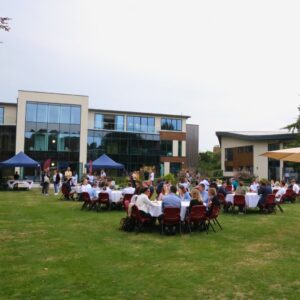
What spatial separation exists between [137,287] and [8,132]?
39.4 metres

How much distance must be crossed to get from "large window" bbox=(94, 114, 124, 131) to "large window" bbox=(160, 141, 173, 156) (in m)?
6.08

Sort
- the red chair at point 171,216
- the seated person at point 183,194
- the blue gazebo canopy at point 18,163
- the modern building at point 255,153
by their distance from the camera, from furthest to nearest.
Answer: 1. the modern building at point 255,153
2. the blue gazebo canopy at point 18,163
3. the seated person at point 183,194
4. the red chair at point 171,216

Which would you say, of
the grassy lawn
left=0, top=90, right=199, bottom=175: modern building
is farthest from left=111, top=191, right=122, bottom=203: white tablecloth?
left=0, top=90, right=199, bottom=175: modern building

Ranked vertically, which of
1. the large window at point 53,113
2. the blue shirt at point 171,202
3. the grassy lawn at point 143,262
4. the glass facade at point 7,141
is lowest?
the grassy lawn at point 143,262

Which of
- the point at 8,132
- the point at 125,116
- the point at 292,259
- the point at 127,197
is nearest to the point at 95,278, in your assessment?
the point at 292,259

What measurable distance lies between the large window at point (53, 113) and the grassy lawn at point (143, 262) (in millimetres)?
29706

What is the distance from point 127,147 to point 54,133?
1021 cm

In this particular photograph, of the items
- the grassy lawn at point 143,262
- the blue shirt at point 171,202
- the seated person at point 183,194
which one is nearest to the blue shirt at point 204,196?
the seated person at point 183,194

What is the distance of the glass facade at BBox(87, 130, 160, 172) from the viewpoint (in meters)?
46.5

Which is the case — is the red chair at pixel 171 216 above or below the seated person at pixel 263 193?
below

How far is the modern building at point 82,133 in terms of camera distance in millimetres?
40031

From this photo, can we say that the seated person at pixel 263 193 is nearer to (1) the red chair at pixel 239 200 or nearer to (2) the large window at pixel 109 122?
(1) the red chair at pixel 239 200

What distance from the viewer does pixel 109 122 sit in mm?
48500

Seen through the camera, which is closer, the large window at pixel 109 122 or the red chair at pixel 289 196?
the red chair at pixel 289 196
